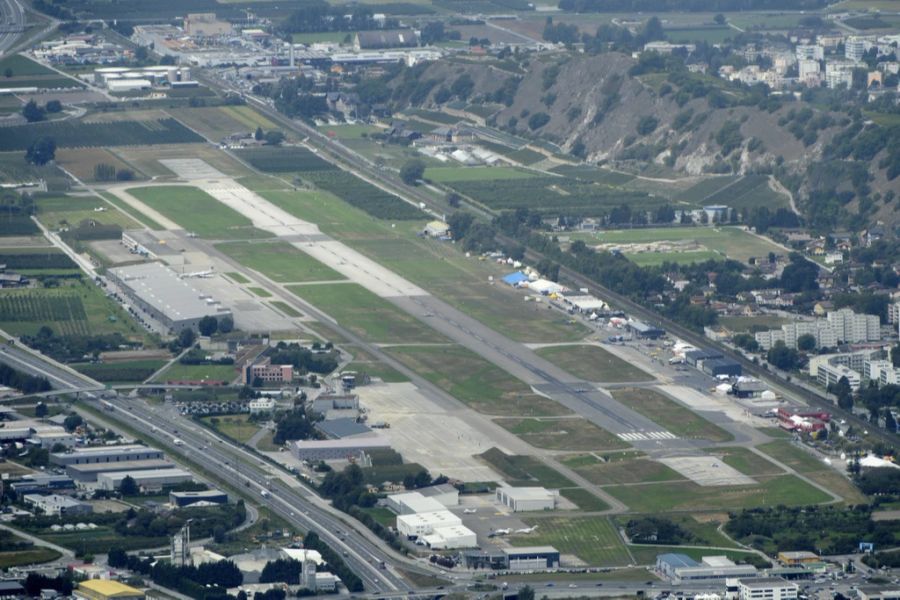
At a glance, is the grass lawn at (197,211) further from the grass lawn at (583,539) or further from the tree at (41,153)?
the grass lawn at (583,539)

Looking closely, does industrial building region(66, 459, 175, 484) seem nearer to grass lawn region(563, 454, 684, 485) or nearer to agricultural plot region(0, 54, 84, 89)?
grass lawn region(563, 454, 684, 485)

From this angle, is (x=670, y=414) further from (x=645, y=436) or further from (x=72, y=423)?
(x=72, y=423)

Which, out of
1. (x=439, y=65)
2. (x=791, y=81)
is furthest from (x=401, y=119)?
(x=791, y=81)

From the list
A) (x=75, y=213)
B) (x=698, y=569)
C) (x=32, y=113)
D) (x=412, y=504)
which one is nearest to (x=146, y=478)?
(x=412, y=504)


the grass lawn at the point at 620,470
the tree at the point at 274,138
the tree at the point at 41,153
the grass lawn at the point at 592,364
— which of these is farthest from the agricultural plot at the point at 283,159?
the grass lawn at the point at 620,470

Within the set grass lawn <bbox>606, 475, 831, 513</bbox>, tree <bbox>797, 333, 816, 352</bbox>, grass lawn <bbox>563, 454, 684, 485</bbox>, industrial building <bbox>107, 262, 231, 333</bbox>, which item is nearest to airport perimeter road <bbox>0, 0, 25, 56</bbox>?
industrial building <bbox>107, 262, 231, 333</bbox>
